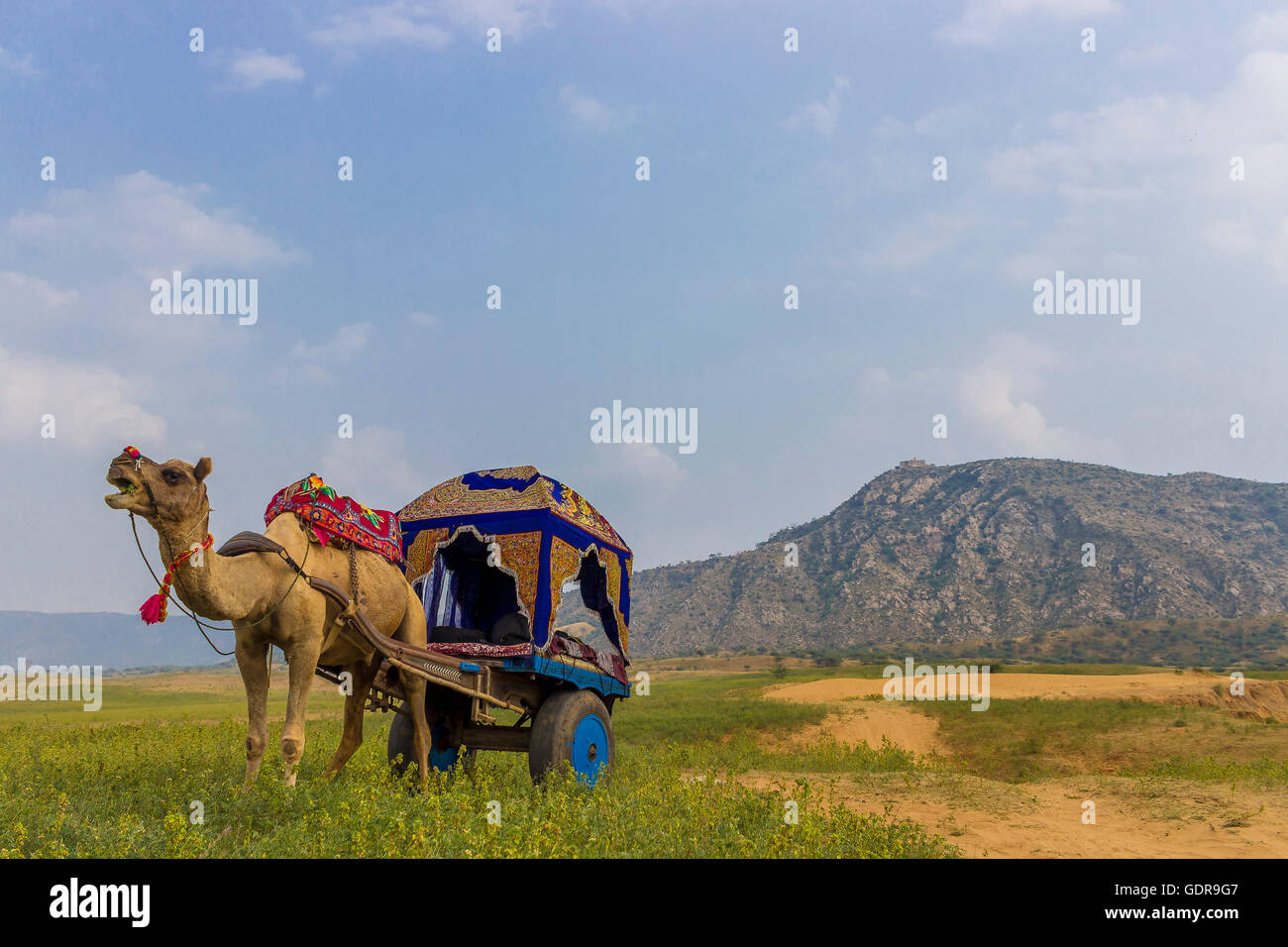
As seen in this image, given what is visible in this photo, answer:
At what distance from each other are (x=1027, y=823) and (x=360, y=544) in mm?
7695

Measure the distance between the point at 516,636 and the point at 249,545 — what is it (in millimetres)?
3676

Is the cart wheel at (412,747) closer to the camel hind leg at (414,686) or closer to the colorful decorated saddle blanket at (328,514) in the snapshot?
the camel hind leg at (414,686)

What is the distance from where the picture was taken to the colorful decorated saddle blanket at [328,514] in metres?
6.97

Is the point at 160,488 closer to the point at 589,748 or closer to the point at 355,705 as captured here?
the point at 355,705

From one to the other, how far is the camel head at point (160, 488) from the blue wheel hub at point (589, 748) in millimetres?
4644

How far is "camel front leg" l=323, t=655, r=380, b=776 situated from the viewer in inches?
303

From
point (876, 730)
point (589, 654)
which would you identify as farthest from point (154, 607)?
point (876, 730)

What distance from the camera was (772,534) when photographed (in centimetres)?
11319

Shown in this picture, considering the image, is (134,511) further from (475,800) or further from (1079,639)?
(1079,639)

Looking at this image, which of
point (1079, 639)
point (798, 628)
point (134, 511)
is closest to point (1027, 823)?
point (134, 511)

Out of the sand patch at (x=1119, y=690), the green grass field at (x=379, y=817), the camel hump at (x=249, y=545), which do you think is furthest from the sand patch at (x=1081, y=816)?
the sand patch at (x=1119, y=690)

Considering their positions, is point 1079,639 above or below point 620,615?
below

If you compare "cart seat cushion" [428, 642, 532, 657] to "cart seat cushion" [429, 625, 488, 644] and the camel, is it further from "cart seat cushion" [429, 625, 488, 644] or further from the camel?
"cart seat cushion" [429, 625, 488, 644]

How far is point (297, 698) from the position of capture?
637cm
